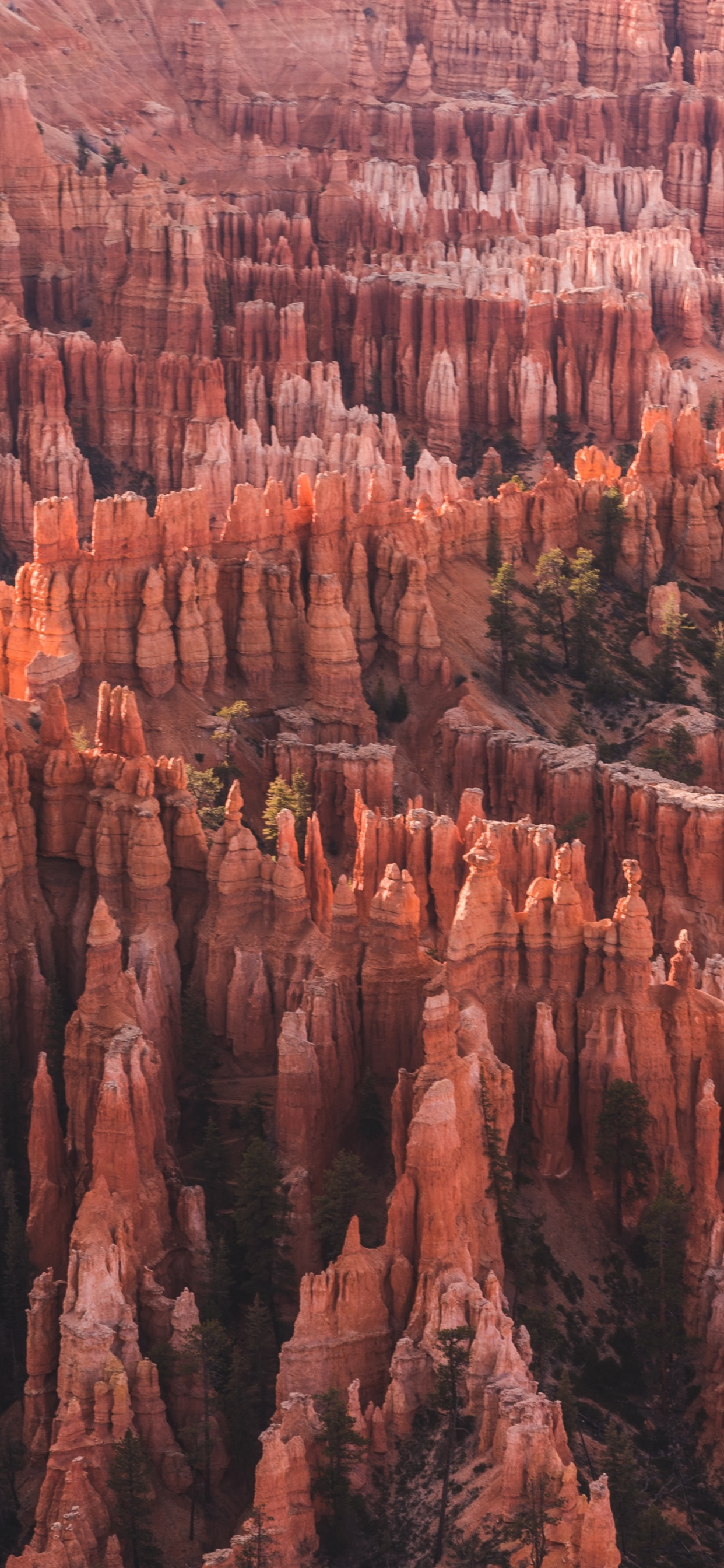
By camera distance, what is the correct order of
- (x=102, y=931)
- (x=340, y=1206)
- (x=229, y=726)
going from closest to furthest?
1. (x=340, y=1206)
2. (x=102, y=931)
3. (x=229, y=726)

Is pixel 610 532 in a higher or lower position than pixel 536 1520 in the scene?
higher

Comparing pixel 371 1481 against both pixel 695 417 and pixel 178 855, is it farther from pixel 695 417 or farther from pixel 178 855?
pixel 695 417

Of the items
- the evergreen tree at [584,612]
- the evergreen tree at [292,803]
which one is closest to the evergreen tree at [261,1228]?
the evergreen tree at [292,803]

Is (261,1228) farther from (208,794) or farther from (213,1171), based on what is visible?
(208,794)

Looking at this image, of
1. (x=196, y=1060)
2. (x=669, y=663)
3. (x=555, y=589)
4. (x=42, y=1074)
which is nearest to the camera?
(x=42, y=1074)

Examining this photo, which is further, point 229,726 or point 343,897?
point 229,726

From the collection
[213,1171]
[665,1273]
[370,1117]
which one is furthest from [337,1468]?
[370,1117]
